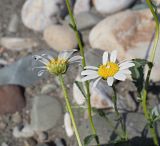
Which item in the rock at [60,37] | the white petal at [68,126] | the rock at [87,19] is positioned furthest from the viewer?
the rock at [87,19]

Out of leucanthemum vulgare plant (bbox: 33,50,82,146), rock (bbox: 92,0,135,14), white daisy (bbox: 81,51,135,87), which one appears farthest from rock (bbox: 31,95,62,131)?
white daisy (bbox: 81,51,135,87)

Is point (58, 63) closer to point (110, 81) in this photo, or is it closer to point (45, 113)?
point (110, 81)

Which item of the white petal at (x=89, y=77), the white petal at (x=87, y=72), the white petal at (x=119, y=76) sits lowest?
the white petal at (x=119, y=76)

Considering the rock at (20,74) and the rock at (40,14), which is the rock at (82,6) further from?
the rock at (20,74)

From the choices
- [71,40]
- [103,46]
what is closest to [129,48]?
[103,46]

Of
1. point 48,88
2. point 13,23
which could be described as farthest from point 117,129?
point 13,23

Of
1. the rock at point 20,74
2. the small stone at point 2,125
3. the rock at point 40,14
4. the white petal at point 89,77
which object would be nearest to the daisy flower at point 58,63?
the white petal at point 89,77

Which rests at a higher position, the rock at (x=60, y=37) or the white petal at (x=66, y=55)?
the white petal at (x=66, y=55)

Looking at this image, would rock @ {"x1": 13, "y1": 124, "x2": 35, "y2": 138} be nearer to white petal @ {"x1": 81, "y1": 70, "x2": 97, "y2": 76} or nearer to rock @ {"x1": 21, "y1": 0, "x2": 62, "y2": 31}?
rock @ {"x1": 21, "y1": 0, "x2": 62, "y2": 31}
